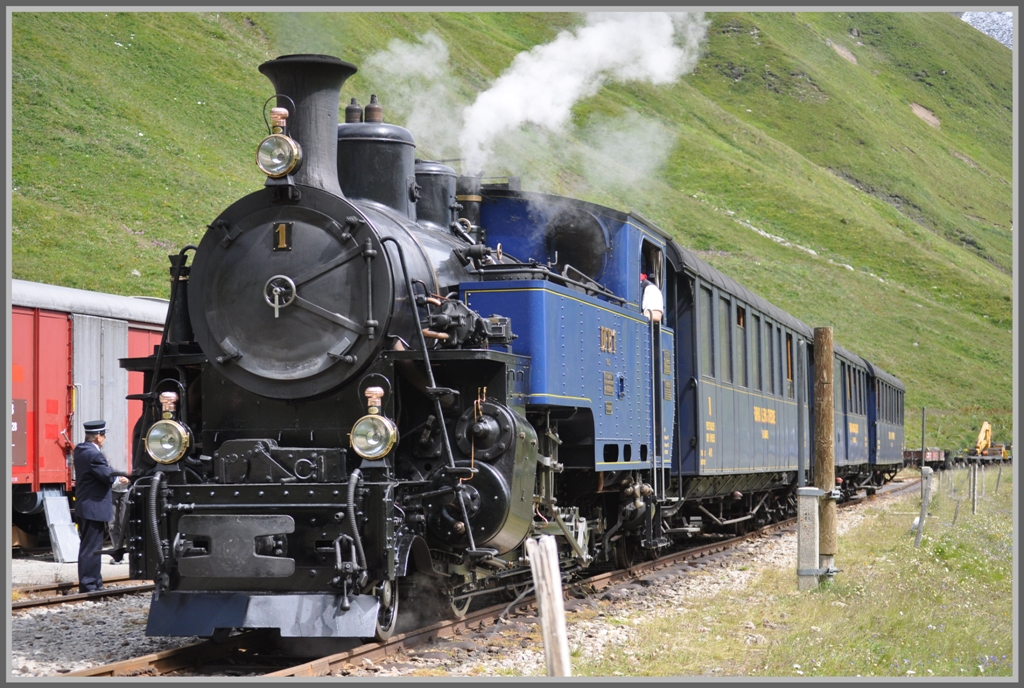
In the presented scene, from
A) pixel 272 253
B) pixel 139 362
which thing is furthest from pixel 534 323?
pixel 139 362

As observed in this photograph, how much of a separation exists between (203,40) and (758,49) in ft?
130

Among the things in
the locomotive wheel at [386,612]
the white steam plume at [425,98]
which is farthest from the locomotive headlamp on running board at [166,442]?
the white steam plume at [425,98]

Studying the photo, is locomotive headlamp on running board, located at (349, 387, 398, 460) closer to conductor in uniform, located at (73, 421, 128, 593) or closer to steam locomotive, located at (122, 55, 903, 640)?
steam locomotive, located at (122, 55, 903, 640)

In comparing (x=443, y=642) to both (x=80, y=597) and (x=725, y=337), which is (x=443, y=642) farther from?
(x=725, y=337)

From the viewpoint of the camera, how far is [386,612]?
7258 millimetres

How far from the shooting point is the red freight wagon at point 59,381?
13.0 m

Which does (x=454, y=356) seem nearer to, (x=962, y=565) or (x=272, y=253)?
(x=272, y=253)

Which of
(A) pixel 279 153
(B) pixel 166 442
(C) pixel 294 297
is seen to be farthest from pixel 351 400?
(A) pixel 279 153

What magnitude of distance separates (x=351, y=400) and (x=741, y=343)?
7.71 m

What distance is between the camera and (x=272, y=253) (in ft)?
24.8

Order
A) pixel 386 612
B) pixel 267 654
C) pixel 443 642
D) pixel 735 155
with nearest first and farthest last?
pixel 386 612, pixel 267 654, pixel 443 642, pixel 735 155

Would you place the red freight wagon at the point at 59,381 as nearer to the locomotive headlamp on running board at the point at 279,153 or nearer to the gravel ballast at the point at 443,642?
the gravel ballast at the point at 443,642

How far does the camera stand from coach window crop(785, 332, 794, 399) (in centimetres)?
1698

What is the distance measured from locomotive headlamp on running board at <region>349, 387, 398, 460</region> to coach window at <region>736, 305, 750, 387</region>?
7.55 m
